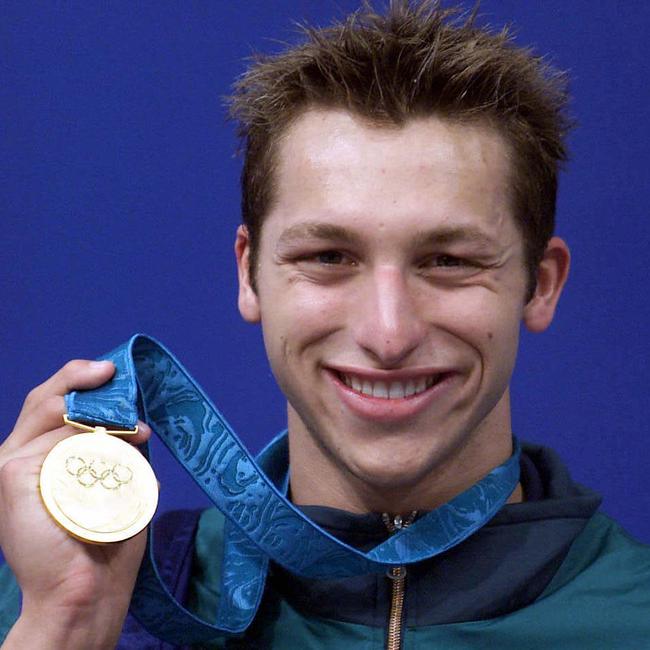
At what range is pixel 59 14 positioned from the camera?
2.57m

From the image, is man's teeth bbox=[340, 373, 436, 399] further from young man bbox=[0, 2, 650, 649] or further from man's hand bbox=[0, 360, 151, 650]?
man's hand bbox=[0, 360, 151, 650]

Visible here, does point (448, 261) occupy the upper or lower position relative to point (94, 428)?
upper

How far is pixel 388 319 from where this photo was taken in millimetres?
1762

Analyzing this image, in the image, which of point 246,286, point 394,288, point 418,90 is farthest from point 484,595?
point 418,90

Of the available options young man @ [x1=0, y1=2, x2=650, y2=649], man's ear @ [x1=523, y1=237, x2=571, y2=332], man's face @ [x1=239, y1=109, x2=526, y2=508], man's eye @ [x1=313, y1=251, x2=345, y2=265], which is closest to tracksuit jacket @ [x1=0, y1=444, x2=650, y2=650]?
young man @ [x1=0, y1=2, x2=650, y2=649]

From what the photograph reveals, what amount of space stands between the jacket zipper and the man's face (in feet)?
0.16

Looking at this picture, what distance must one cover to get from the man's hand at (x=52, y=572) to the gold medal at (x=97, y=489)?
0.03m

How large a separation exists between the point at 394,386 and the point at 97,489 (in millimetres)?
394

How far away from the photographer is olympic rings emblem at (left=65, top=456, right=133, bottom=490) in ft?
5.49

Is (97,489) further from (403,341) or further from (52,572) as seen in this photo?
(403,341)

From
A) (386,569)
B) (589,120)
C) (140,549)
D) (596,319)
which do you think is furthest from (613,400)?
(140,549)

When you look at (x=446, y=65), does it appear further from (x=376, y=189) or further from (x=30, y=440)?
(x=30, y=440)

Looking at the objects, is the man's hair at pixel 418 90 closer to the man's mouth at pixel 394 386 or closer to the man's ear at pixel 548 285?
the man's ear at pixel 548 285

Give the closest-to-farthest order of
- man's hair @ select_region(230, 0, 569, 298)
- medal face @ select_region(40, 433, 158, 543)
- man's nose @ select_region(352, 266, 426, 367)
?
medal face @ select_region(40, 433, 158, 543), man's nose @ select_region(352, 266, 426, 367), man's hair @ select_region(230, 0, 569, 298)
